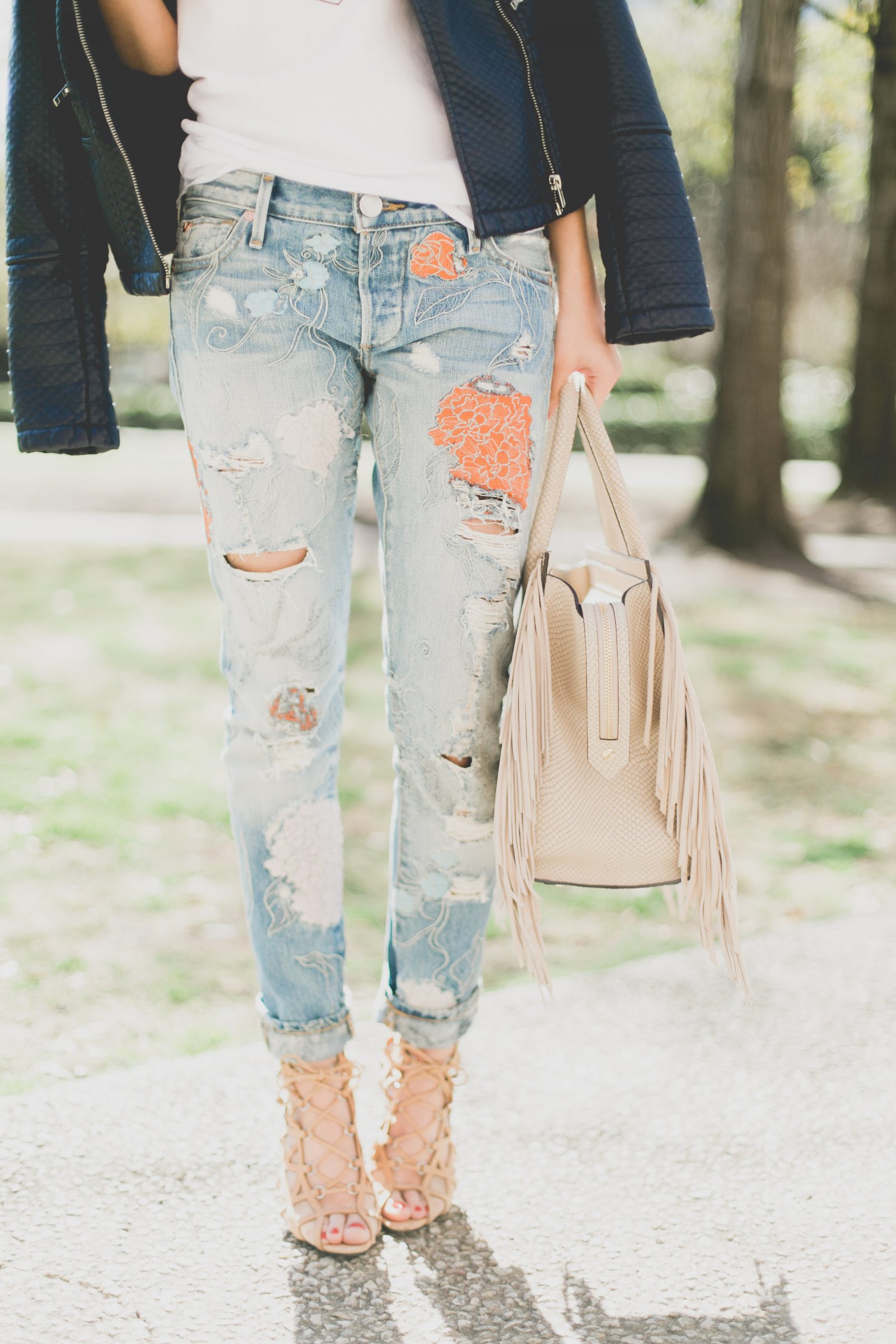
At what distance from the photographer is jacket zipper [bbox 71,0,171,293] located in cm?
143

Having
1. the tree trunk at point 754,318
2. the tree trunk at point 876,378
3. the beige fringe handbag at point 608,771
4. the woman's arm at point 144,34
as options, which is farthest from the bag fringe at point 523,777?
the tree trunk at point 876,378

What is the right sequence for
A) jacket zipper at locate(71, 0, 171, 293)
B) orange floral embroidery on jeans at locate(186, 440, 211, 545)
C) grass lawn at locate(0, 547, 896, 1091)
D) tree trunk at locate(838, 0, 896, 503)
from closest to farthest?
jacket zipper at locate(71, 0, 171, 293)
orange floral embroidery on jeans at locate(186, 440, 211, 545)
grass lawn at locate(0, 547, 896, 1091)
tree trunk at locate(838, 0, 896, 503)

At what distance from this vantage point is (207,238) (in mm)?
1474

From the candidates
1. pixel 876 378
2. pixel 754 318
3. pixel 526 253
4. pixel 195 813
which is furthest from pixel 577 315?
pixel 876 378

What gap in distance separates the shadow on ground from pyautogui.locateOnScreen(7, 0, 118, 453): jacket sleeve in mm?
1171

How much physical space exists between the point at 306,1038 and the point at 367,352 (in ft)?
3.18

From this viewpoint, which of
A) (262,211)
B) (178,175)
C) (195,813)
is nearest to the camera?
(262,211)

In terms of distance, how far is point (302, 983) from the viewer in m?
1.68

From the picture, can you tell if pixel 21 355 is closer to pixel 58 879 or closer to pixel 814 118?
pixel 58 879

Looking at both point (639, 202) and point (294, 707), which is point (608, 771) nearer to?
point (294, 707)

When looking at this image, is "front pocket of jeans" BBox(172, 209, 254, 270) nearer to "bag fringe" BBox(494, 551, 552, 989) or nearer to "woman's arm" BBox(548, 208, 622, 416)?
"woman's arm" BBox(548, 208, 622, 416)

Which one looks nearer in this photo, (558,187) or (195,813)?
(558,187)

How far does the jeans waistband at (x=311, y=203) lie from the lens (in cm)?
144

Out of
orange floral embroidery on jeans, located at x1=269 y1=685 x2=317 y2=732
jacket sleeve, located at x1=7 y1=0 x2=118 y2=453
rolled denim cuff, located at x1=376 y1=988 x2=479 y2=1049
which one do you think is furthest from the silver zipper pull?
rolled denim cuff, located at x1=376 y1=988 x2=479 y2=1049
